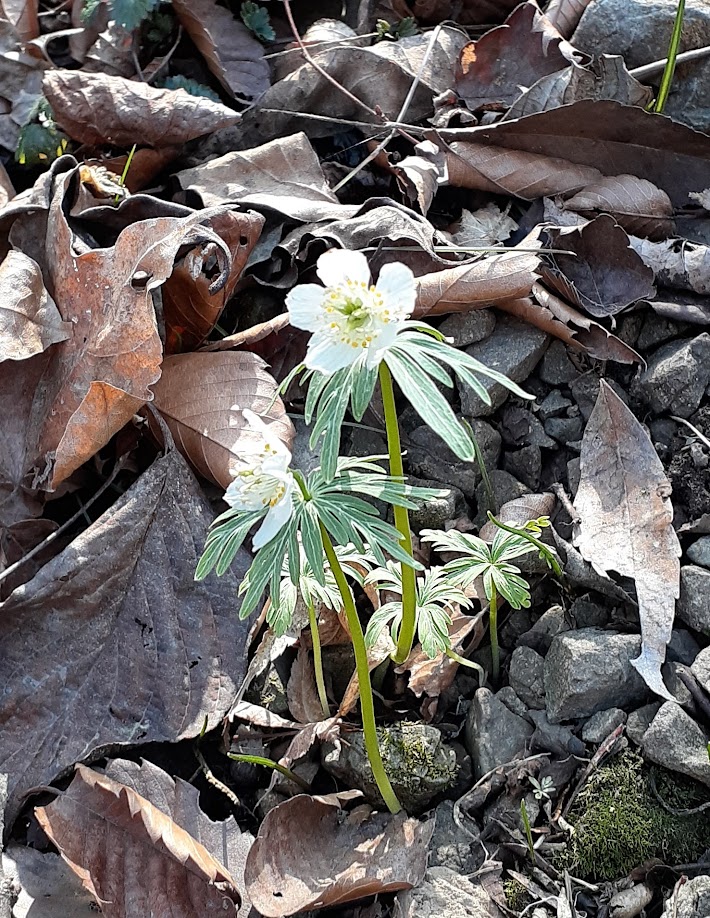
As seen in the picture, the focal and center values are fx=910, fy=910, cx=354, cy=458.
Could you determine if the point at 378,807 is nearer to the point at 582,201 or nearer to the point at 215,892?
the point at 215,892

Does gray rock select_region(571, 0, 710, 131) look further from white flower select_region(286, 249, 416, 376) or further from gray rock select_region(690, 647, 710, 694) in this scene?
white flower select_region(286, 249, 416, 376)

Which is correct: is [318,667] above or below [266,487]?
below

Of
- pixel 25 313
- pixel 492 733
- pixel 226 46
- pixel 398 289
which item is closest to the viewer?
pixel 398 289

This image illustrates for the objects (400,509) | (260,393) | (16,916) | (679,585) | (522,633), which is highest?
(400,509)

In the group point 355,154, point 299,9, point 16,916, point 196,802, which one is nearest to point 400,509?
point 196,802

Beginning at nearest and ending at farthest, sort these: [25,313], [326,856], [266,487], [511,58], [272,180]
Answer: [266,487]
[326,856]
[25,313]
[272,180]
[511,58]

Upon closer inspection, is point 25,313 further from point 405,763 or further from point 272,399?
point 405,763

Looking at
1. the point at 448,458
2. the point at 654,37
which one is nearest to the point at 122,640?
the point at 448,458
